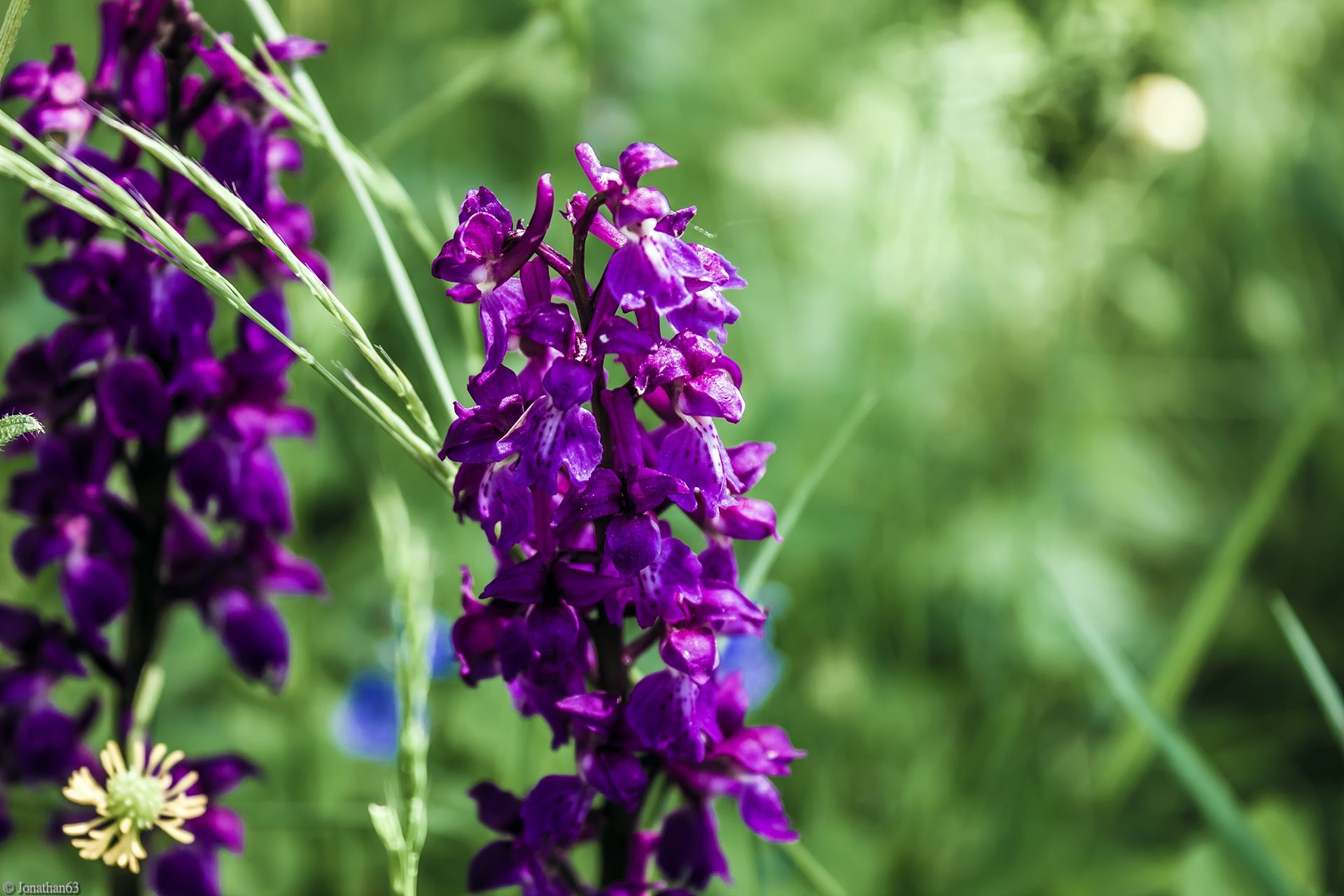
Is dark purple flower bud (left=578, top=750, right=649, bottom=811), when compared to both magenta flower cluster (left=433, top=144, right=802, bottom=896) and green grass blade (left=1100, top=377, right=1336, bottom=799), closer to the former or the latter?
magenta flower cluster (left=433, top=144, right=802, bottom=896)

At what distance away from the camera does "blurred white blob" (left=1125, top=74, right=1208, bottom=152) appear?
2883mm

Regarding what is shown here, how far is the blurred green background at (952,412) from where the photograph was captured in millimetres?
2061

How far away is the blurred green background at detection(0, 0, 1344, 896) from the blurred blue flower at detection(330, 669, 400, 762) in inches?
1.8

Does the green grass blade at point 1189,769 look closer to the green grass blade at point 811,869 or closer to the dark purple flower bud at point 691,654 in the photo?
the green grass blade at point 811,869

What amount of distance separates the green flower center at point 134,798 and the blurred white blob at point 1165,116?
99.5 inches

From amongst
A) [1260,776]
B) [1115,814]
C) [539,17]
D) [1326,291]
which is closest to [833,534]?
[1115,814]

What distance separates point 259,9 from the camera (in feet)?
4.48

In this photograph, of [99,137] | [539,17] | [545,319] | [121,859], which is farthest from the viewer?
[99,137]

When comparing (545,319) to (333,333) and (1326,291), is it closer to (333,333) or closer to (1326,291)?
(333,333)

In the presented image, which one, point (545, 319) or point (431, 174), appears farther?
point (431, 174)

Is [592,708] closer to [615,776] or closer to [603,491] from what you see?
[615,776]

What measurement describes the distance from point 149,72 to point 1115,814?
74.8 inches

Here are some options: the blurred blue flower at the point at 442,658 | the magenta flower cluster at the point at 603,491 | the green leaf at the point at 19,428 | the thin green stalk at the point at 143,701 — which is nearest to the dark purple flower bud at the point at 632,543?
the magenta flower cluster at the point at 603,491

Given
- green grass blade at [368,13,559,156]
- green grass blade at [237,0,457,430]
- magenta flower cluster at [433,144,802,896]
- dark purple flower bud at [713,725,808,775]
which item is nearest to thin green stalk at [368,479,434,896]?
magenta flower cluster at [433,144,802,896]
